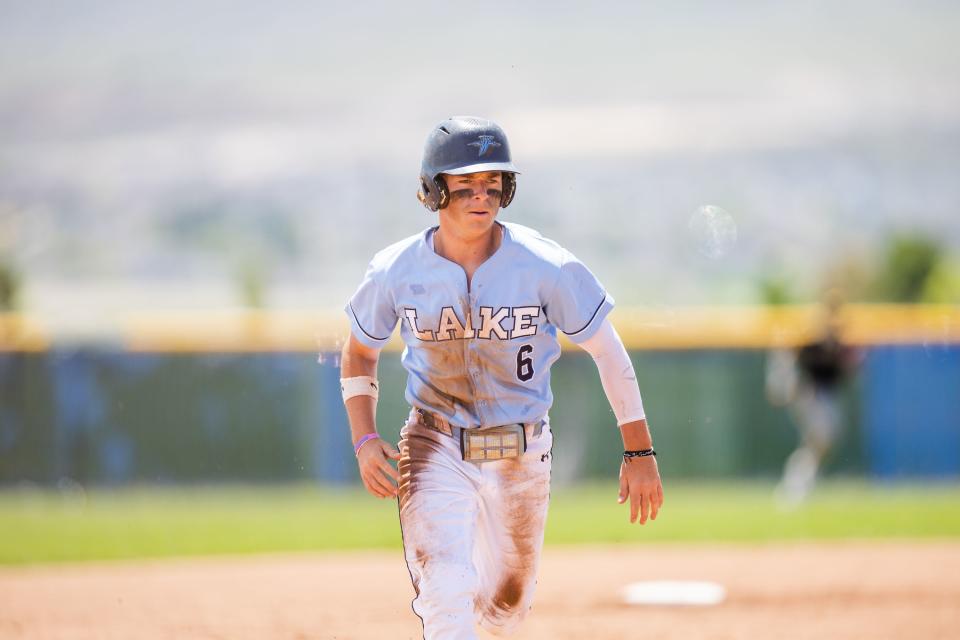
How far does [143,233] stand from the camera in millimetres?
47281

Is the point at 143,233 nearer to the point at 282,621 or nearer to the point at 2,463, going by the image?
the point at 2,463

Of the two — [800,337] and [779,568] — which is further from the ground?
[800,337]

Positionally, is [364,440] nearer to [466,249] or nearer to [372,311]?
[372,311]

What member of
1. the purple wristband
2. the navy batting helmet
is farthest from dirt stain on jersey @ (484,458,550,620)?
the navy batting helmet

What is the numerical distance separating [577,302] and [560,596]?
4910 mm

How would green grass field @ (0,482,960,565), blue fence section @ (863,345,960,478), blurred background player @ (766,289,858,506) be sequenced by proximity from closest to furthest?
green grass field @ (0,482,960,565)
blurred background player @ (766,289,858,506)
blue fence section @ (863,345,960,478)

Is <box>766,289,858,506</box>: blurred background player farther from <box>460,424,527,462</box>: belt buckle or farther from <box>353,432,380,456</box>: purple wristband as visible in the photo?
<box>353,432,380,456</box>: purple wristband

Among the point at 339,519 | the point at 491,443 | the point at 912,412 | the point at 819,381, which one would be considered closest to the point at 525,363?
the point at 491,443

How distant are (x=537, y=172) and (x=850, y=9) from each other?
13.2 m

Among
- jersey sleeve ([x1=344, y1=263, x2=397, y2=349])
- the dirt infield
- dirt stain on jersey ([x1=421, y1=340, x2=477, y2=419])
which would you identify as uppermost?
jersey sleeve ([x1=344, y1=263, x2=397, y2=349])

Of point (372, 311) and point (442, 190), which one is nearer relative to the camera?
point (442, 190)

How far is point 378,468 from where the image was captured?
5.40 meters

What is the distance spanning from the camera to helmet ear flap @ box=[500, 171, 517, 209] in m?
5.45

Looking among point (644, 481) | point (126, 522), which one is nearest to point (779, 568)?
point (644, 481)
